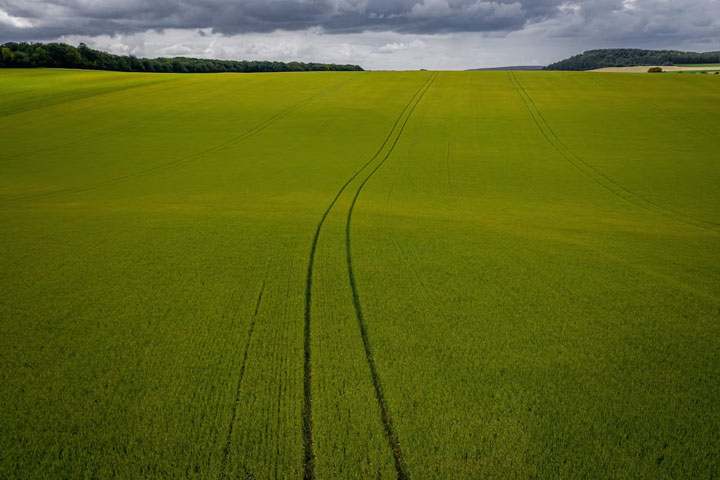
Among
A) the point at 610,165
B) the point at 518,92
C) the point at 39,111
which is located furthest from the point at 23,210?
the point at 518,92

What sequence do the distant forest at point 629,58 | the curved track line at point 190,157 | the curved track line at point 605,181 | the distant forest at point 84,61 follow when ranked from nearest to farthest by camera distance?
the curved track line at point 605,181 < the curved track line at point 190,157 < the distant forest at point 84,61 < the distant forest at point 629,58

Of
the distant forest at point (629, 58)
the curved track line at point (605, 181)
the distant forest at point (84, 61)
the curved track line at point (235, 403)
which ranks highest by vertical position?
the distant forest at point (629, 58)

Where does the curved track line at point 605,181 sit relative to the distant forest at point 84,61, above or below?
below

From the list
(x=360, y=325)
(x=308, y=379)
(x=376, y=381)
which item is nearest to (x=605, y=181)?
(x=360, y=325)

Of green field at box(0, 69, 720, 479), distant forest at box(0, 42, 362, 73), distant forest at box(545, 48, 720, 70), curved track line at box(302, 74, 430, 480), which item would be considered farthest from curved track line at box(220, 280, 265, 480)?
distant forest at box(545, 48, 720, 70)

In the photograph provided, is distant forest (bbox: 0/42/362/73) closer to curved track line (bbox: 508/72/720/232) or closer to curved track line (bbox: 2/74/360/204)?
curved track line (bbox: 2/74/360/204)

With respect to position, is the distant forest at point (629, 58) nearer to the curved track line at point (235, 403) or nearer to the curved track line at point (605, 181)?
the curved track line at point (605, 181)

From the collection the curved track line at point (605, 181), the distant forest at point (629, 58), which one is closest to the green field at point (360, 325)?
the curved track line at point (605, 181)

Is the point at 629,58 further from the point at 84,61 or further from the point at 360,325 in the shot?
the point at 360,325

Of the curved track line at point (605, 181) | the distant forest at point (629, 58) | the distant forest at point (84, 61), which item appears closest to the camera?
the curved track line at point (605, 181)
